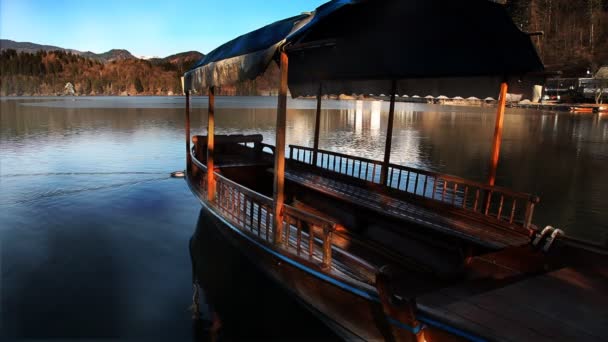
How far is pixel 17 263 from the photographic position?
7688 millimetres

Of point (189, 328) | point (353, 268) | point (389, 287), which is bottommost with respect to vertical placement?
point (189, 328)

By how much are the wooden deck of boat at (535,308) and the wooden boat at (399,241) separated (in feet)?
0.04

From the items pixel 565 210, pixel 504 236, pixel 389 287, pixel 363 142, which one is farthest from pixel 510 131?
pixel 389 287

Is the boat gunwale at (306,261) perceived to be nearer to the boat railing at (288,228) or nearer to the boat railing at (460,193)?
the boat railing at (288,228)

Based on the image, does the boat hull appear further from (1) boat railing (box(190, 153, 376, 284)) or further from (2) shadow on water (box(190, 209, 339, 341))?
(2) shadow on water (box(190, 209, 339, 341))

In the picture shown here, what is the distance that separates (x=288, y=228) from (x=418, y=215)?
2.02 metres

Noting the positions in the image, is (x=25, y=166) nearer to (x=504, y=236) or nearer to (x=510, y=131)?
(x=504, y=236)

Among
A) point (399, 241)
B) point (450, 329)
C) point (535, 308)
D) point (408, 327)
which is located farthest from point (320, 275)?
point (535, 308)

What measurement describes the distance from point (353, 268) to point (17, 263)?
6.74 metres

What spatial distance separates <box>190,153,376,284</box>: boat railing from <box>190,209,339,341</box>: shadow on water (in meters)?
0.84

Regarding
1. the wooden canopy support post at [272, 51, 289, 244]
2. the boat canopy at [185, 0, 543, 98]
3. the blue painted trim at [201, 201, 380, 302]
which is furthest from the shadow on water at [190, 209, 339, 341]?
the boat canopy at [185, 0, 543, 98]

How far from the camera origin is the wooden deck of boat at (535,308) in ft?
10.7

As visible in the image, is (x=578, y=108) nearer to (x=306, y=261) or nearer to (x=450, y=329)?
(x=306, y=261)

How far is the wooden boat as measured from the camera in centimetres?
355
